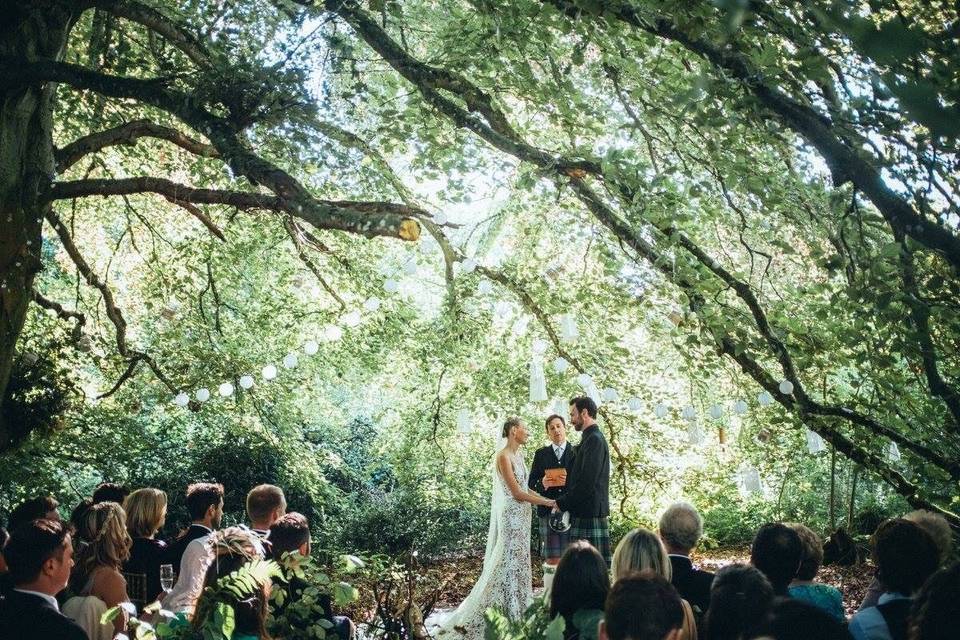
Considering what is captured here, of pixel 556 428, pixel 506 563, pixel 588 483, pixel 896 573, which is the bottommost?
pixel 506 563

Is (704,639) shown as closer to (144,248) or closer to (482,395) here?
(482,395)

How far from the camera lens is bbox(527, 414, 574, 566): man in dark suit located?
631cm

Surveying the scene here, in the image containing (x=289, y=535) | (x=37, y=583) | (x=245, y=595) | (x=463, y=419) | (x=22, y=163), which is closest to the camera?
(x=37, y=583)

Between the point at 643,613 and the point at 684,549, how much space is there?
1625mm

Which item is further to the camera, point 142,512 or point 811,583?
point 142,512

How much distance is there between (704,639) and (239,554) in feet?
5.64

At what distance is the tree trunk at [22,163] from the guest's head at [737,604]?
192 inches

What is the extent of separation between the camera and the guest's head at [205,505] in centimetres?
421

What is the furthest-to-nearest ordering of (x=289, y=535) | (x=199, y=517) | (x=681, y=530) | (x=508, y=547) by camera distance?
(x=508, y=547)
(x=199, y=517)
(x=681, y=530)
(x=289, y=535)

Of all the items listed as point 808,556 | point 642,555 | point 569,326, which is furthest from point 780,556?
point 569,326

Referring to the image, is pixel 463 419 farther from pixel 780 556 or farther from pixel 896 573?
pixel 896 573

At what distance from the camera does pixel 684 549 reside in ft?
12.2

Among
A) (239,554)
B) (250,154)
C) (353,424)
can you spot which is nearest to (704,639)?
(239,554)

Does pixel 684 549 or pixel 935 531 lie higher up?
pixel 935 531
